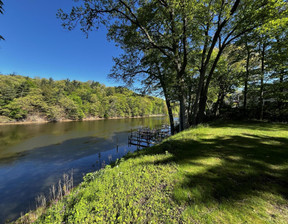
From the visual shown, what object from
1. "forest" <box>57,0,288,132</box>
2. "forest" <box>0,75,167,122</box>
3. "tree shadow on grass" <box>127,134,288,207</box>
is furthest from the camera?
"forest" <box>0,75,167,122</box>

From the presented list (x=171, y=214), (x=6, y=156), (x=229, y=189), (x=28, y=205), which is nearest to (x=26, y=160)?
(x=6, y=156)

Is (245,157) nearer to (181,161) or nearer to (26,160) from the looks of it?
(181,161)

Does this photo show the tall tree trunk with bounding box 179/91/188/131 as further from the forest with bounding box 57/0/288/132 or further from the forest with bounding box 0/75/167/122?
the forest with bounding box 0/75/167/122

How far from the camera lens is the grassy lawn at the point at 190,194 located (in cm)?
179

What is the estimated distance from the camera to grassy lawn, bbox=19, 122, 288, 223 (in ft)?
5.86

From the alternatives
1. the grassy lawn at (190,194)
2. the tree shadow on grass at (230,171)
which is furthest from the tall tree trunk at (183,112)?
the grassy lawn at (190,194)

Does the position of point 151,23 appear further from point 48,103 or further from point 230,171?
point 48,103

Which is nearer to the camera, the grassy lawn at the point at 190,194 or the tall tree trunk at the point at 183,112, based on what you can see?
the grassy lawn at the point at 190,194

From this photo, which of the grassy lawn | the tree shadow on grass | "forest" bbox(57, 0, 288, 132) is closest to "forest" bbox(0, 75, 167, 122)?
"forest" bbox(57, 0, 288, 132)

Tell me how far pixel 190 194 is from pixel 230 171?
54.4 inches

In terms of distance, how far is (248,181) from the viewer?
2426 millimetres

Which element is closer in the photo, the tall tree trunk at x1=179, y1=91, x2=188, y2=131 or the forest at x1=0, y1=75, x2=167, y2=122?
the tall tree trunk at x1=179, y1=91, x2=188, y2=131

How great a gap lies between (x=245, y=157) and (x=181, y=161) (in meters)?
1.88

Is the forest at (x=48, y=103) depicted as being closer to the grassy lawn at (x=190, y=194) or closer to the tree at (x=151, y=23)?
the tree at (x=151, y=23)
